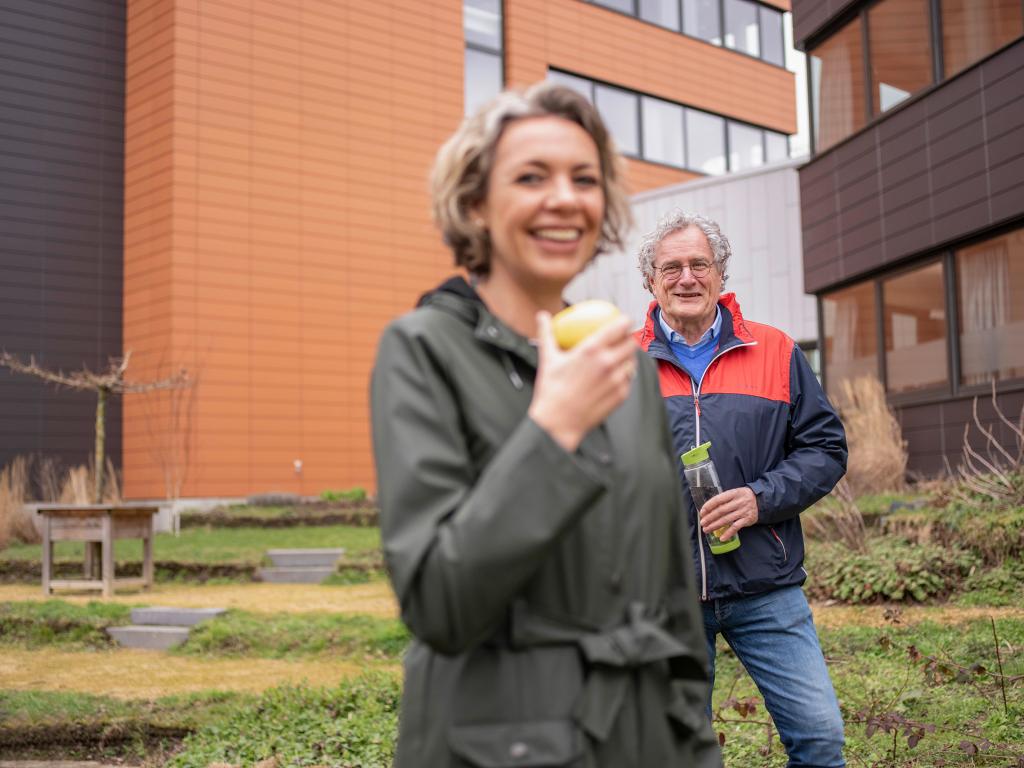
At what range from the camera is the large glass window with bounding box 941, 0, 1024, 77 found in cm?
1135

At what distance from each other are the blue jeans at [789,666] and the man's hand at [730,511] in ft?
0.76

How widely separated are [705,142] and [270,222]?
1293cm

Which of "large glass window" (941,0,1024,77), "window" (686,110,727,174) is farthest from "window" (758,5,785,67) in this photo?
"large glass window" (941,0,1024,77)

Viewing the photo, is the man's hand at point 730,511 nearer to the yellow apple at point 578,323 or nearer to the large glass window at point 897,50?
the yellow apple at point 578,323

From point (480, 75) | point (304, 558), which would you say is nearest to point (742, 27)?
point (480, 75)

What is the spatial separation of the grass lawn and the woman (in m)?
11.9

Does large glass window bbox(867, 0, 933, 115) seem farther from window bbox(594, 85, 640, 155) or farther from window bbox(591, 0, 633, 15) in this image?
window bbox(591, 0, 633, 15)

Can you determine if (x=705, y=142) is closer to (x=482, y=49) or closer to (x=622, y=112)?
(x=622, y=112)

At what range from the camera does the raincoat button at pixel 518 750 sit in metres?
1.45

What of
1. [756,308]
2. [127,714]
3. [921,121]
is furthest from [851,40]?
[127,714]

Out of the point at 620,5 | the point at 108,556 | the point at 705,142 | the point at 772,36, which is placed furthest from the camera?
the point at 772,36

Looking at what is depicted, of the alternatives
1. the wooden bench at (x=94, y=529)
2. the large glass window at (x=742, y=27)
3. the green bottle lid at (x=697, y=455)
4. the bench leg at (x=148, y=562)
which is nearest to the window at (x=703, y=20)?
the large glass window at (x=742, y=27)

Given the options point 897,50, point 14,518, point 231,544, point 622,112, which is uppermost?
point 622,112

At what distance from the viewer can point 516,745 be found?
146cm
